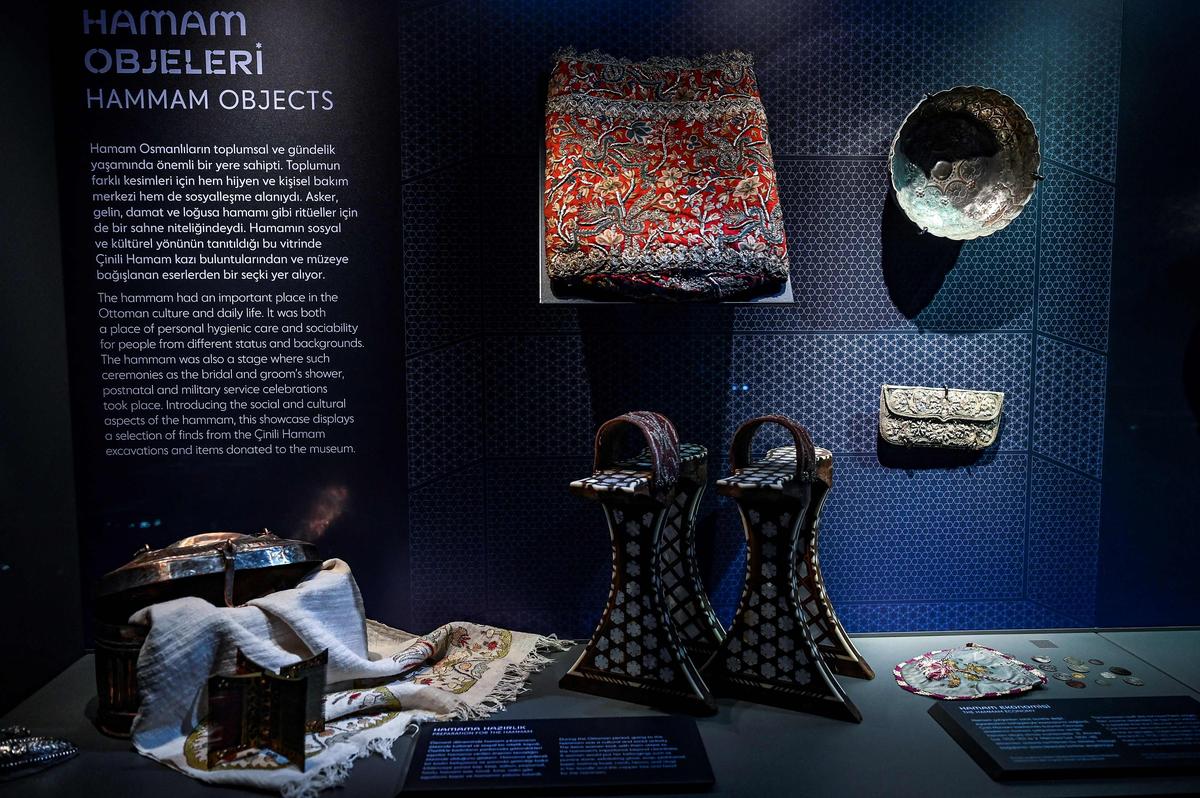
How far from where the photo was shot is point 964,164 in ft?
8.89

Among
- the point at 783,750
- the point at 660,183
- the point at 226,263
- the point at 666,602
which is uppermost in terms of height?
the point at 660,183

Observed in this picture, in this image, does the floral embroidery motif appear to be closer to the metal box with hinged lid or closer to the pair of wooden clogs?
the pair of wooden clogs

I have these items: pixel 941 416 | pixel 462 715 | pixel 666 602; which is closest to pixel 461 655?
pixel 462 715

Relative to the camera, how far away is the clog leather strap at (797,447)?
2275 mm

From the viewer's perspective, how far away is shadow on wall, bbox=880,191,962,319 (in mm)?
2805

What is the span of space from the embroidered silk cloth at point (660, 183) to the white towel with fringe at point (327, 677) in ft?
3.70

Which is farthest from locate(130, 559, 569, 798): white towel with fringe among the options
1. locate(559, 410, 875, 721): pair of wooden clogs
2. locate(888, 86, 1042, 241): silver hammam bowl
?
locate(888, 86, 1042, 241): silver hammam bowl

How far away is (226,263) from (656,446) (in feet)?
4.80

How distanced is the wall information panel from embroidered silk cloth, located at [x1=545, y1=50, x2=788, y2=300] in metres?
0.61

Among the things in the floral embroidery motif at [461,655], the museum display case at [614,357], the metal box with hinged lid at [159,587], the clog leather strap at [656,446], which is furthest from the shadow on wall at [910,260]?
the metal box with hinged lid at [159,587]

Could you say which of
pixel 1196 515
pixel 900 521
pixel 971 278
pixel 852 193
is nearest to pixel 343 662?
pixel 900 521

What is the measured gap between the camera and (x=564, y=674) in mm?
2555

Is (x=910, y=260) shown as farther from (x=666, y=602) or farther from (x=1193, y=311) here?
(x=666, y=602)

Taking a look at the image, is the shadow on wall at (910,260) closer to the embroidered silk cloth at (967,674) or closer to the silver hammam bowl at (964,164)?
the silver hammam bowl at (964,164)
